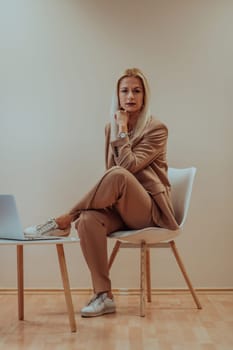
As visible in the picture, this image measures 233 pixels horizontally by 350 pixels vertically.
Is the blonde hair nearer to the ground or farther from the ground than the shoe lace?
farther from the ground

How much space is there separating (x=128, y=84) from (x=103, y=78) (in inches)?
18.1

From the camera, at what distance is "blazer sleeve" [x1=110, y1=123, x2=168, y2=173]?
2.58 m

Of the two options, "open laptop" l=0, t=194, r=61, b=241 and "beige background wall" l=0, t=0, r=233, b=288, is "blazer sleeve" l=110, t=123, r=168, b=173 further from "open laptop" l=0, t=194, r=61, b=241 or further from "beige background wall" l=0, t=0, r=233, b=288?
"open laptop" l=0, t=194, r=61, b=241

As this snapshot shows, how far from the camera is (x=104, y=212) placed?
2568 millimetres

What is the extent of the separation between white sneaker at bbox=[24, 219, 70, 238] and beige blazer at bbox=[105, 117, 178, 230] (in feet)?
1.47

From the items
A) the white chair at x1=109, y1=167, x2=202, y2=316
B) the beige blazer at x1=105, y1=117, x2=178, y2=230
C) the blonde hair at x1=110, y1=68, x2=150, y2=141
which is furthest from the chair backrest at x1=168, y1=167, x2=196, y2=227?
the blonde hair at x1=110, y1=68, x2=150, y2=141

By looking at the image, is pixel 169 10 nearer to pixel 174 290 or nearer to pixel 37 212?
pixel 37 212

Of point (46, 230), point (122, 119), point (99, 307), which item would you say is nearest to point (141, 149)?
point (122, 119)

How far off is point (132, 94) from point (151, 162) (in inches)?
14.5

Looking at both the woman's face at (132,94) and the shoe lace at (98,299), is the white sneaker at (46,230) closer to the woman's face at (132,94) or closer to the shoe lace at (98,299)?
the shoe lace at (98,299)

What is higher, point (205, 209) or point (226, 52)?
point (226, 52)

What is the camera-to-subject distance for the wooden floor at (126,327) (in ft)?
6.29

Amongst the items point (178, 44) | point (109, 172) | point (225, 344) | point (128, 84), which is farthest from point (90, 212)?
point (178, 44)

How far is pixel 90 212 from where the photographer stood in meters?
2.51
